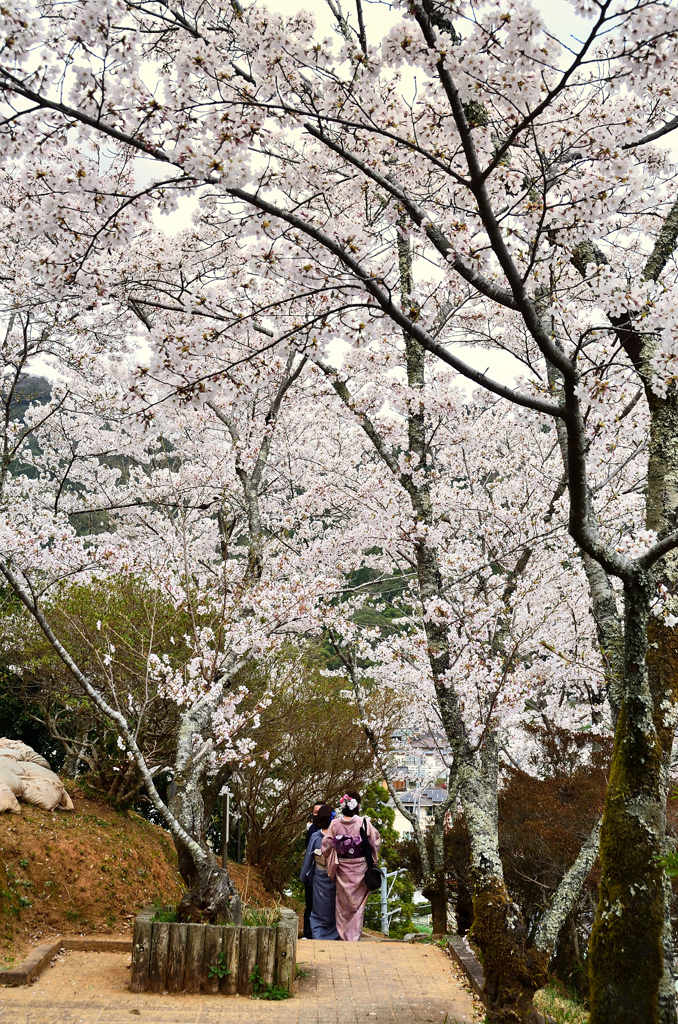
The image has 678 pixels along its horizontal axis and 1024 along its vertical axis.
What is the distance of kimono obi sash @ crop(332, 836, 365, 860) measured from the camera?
6797 mm

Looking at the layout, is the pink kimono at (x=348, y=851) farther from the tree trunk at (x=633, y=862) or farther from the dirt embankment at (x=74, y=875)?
the tree trunk at (x=633, y=862)

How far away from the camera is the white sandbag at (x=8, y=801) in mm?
7702

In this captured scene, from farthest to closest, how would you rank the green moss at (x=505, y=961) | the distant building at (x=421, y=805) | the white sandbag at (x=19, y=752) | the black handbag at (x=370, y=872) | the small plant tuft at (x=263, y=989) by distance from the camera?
the distant building at (x=421, y=805), the white sandbag at (x=19, y=752), the black handbag at (x=370, y=872), the small plant tuft at (x=263, y=989), the green moss at (x=505, y=961)

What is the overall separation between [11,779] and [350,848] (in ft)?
13.4

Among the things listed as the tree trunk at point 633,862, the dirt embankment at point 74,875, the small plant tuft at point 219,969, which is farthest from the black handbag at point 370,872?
the tree trunk at point 633,862

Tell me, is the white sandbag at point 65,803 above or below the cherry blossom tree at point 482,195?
below

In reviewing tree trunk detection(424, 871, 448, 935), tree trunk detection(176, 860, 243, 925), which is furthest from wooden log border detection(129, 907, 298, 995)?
tree trunk detection(424, 871, 448, 935)

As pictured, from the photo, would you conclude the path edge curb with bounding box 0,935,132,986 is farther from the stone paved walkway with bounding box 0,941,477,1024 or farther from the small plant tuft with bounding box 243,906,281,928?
the small plant tuft with bounding box 243,906,281,928

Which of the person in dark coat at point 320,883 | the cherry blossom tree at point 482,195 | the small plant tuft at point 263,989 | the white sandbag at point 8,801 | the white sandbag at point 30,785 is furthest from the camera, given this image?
the white sandbag at point 30,785

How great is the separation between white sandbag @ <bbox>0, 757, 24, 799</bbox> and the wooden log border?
11.3 feet

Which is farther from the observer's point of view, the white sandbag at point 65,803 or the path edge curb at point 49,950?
the white sandbag at point 65,803

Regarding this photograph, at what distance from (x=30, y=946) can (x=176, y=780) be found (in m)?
1.95

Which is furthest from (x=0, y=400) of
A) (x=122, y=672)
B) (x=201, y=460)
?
(x=201, y=460)

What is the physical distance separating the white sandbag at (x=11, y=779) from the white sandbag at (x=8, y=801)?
134 millimetres
